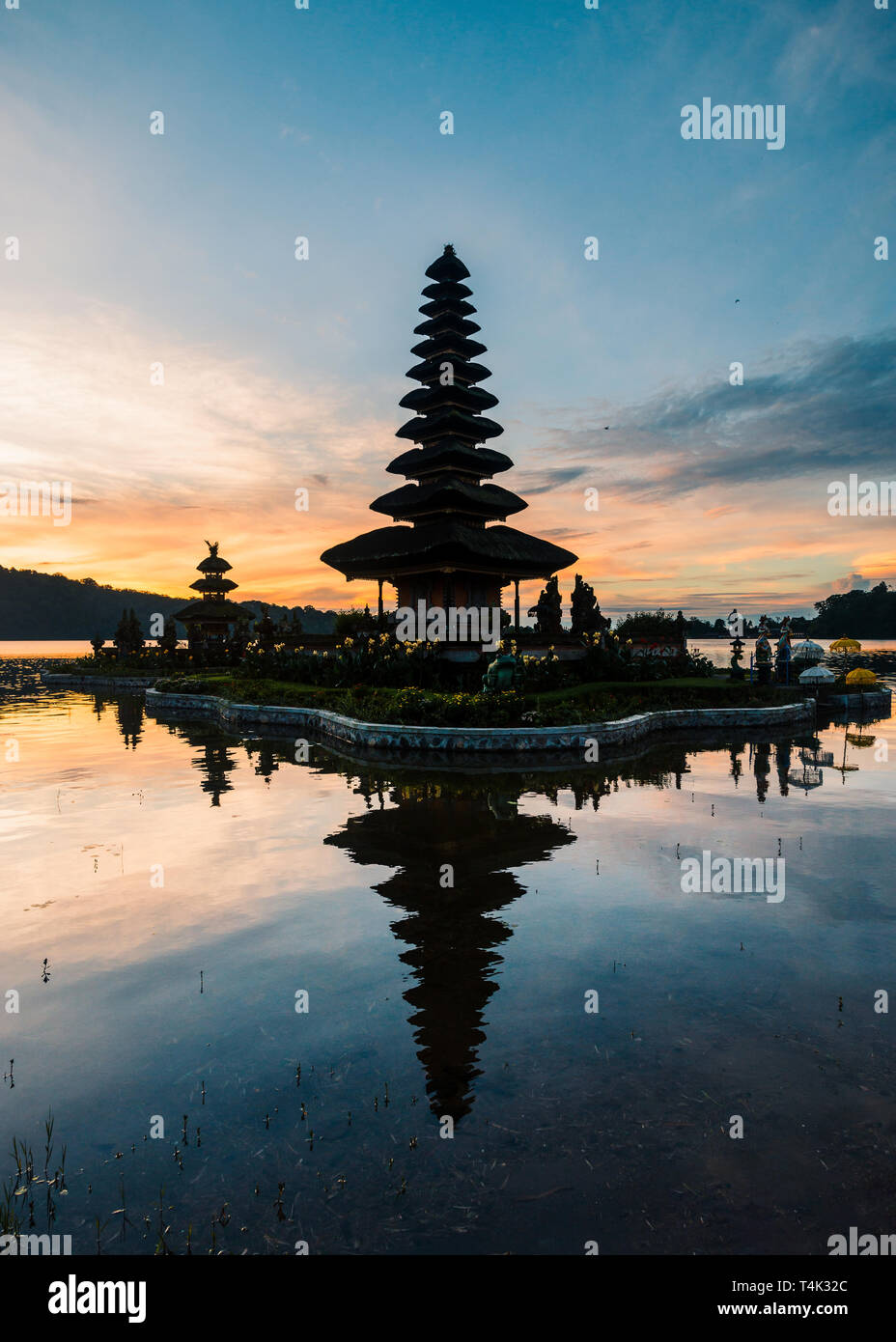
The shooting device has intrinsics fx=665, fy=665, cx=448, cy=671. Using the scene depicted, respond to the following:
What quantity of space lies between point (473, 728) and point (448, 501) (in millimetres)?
13586

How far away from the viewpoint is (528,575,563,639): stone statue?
33000mm

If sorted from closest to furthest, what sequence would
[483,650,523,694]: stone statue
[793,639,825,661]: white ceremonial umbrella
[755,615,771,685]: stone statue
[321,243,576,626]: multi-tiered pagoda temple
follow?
1. [483,650,523,694]: stone statue
2. [321,243,576,626]: multi-tiered pagoda temple
3. [755,615,771,685]: stone statue
4. [793,639,825,661]: white ceremonial umbrella

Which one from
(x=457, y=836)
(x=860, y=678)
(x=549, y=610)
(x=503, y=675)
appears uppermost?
(x=549, y=610)

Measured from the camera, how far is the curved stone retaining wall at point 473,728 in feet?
59.8

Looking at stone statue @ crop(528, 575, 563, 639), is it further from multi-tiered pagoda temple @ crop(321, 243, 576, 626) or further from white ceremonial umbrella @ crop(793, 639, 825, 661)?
white ceremonial umbrella @ crop(793, 639, 825, 661)

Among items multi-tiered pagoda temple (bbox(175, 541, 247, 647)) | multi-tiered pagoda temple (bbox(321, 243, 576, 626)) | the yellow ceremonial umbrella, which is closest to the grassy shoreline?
the yellow ceremonial umbrella

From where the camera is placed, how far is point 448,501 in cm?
2866

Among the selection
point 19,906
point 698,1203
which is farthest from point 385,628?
point 698,1203

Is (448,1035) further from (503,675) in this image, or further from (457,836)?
(503,675)

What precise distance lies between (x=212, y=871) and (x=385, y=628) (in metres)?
23.4

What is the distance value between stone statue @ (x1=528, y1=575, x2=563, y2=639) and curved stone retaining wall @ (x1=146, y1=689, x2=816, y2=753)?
9.52 m

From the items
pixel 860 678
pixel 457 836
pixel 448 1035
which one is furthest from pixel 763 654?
pixel 448 1035

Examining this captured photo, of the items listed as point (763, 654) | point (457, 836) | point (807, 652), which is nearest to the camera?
point (457, 836)

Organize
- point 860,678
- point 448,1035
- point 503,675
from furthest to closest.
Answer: point 860,678 → point 503,675 → point 448,1035
